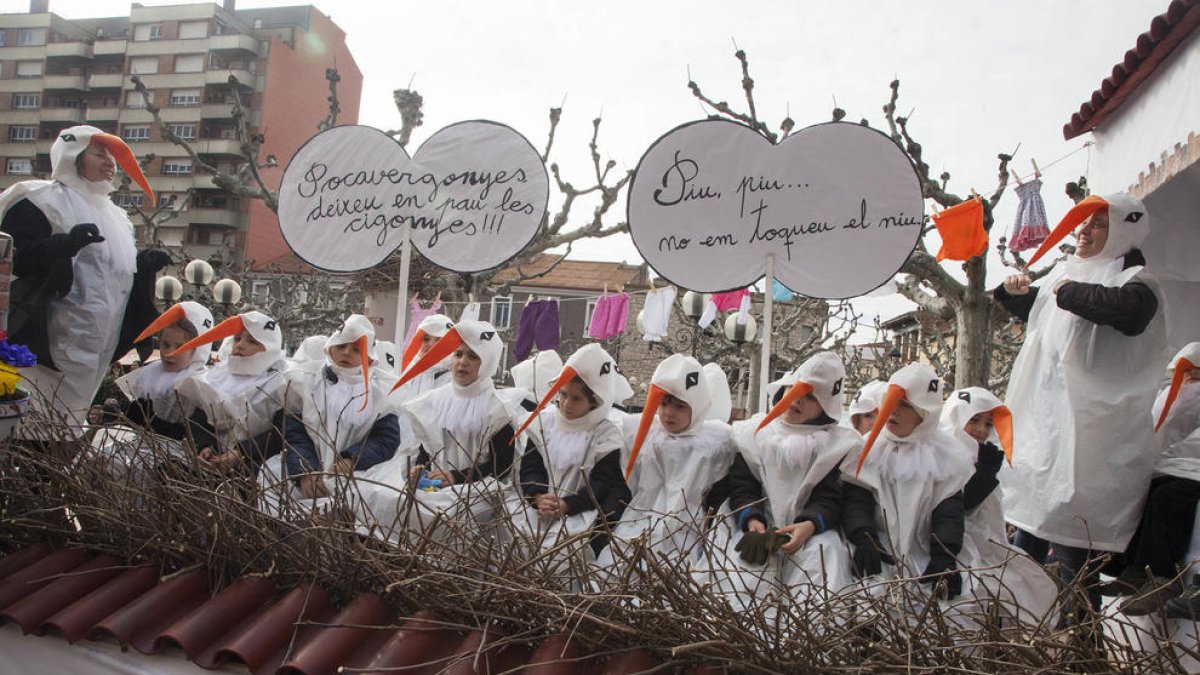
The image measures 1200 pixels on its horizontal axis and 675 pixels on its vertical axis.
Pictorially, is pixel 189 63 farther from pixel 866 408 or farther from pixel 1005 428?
pixel 1005 428

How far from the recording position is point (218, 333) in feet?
12.8

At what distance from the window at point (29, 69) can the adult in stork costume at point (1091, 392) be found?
6231 centimetres

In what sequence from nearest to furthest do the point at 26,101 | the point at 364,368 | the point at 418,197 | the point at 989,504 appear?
the point at 989,504, the point at 364,368, the point at 418,197, the point at 26,101

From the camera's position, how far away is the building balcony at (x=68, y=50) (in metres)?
50.3

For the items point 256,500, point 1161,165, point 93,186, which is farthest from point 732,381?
point 256,500

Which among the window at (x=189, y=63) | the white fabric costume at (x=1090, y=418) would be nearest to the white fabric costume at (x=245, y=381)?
the white fabric costume at (x=1090, y=418)

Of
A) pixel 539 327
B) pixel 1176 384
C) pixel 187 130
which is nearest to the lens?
pixel 1176 384

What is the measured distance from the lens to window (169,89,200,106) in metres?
47.7

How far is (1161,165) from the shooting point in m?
4.32

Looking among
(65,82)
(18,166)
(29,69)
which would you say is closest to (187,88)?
(65,82)

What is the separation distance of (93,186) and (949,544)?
4.15 metres

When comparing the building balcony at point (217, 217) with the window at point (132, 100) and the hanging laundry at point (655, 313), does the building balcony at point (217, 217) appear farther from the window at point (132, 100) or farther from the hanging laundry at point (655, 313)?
the hanging laundry at point (655, 313)

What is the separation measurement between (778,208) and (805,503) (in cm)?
145

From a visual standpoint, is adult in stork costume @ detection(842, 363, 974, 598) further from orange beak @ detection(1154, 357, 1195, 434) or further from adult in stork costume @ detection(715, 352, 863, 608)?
orange beak @ detection(1154, 357, 1195, 434)
